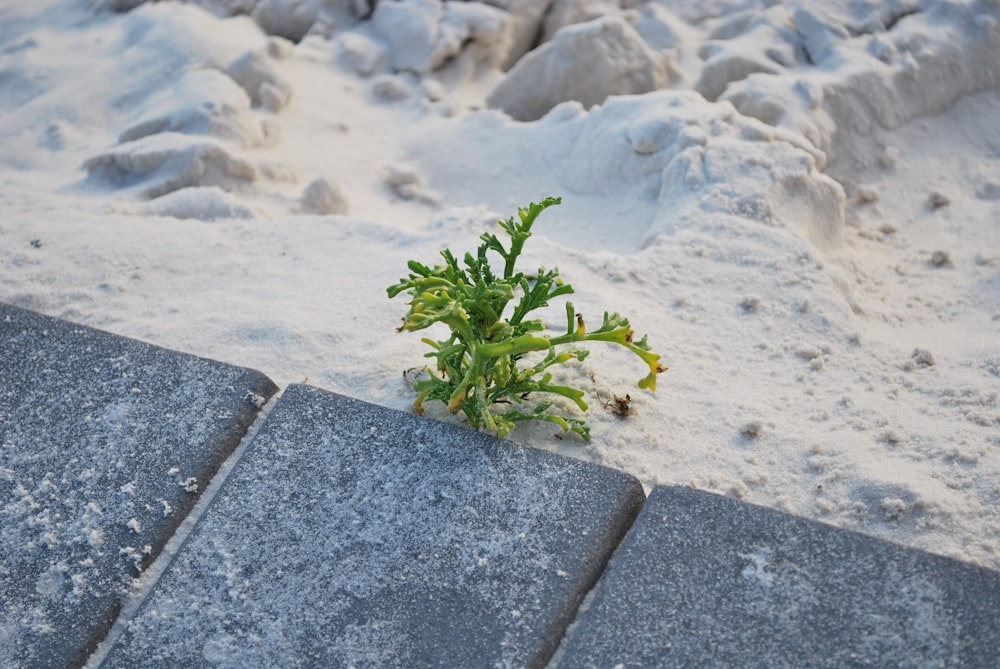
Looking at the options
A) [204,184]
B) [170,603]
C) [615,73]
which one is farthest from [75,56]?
[170,603]

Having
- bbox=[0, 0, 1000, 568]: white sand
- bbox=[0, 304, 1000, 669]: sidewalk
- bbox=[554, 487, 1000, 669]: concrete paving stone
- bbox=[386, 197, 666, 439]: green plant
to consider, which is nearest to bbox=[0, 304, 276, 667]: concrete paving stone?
bbox=[0, 304, 1000, 669]: sidewalk

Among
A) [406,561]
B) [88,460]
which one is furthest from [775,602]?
[88,460]

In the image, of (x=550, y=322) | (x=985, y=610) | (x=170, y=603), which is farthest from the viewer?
(x=550, y=322)

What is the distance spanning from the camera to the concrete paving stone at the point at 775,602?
1.35m

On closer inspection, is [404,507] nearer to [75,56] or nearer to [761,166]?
[761,166]

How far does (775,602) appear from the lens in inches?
55.7

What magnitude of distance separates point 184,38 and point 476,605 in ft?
8.62

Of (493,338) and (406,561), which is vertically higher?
(493,338)

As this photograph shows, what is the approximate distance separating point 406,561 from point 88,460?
0.60m

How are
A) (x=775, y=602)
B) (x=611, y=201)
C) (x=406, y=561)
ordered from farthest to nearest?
(x=611, y=201) → (x=406, y=561) → (x=775, y=602)

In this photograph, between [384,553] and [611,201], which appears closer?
[384,553]

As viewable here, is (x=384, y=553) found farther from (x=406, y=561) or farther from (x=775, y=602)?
(x=775, y=602)

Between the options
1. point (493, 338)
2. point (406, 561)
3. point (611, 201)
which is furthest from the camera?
point (611, 201)

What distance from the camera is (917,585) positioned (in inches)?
55.2
